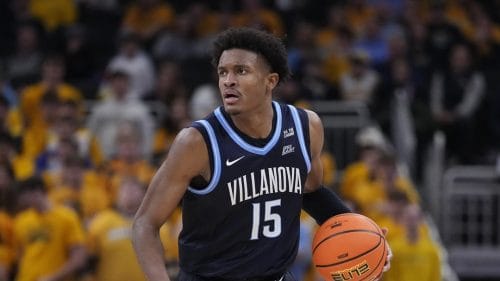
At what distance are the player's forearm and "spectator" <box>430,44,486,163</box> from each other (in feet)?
28.2

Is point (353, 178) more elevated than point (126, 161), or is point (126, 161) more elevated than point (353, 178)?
point (126, 161)

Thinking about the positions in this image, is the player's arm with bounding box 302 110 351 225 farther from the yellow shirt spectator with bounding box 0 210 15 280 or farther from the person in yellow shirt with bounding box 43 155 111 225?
the person in yellow shirt with bounding box 43 155 111 225

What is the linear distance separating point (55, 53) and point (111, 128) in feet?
8.02

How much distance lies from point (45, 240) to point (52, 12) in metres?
6.76

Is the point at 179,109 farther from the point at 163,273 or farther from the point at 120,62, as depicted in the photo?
the point at 163,273

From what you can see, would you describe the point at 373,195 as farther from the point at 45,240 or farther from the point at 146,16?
the point at 146,16

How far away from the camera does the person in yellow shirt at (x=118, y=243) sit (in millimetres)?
9875

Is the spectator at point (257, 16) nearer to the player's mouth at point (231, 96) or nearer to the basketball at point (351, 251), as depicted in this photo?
the basketball at point (351, 251)

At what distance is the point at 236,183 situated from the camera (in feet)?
18.7

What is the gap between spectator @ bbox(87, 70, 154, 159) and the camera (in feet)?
40.1

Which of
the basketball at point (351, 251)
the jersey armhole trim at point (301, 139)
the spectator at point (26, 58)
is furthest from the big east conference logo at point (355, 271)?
the spectator at point (26, 58)

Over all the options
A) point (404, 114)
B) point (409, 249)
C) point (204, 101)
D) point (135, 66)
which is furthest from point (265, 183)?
point (135, 66)

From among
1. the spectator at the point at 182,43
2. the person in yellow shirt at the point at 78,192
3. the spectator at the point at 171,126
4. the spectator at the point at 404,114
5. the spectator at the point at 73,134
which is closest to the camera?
the person in yellow shirt at the point at 78,192

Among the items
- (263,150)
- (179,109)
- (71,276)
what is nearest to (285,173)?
(263,150)
